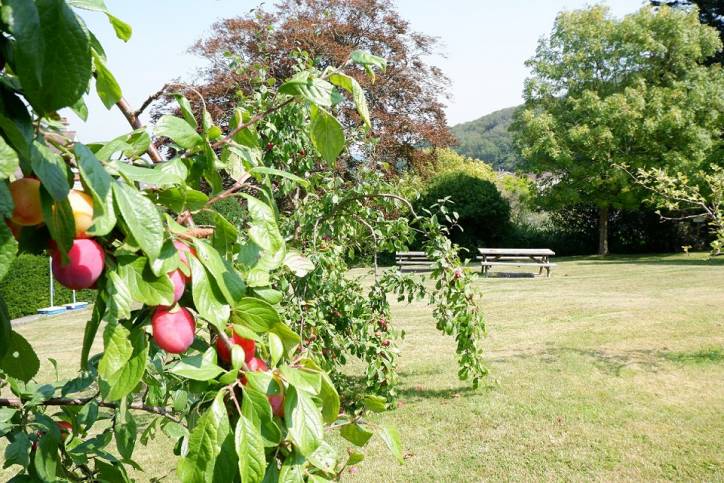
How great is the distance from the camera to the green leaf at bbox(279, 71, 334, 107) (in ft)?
2.26

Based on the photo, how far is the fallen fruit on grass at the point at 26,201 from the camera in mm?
509

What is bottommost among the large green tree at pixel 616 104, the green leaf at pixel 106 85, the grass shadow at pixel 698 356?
the grass shadow at pixel 698 356

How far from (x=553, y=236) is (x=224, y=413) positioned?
2090 cm

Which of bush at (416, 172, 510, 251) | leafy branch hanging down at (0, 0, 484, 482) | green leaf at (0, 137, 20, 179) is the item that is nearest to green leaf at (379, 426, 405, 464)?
leafy branch hanging down at (0, 0, 484, 482)

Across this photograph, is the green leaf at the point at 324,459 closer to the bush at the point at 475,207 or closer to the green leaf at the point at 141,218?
the green leaf at the point at 141,218

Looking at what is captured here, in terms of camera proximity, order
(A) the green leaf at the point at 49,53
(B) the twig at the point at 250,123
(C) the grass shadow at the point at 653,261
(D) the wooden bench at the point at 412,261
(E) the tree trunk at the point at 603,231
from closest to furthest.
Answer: (A) the green leaf at the point at 49,53 < (B) the twig at the point at 250,123 < (C) the grass shadow at the point at 653,261 < (D) the wooden bench at the point at 412,261 < (E) the tree trunk at the point at 603,231

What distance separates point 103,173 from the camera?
50 cm

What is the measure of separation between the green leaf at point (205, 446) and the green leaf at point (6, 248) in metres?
0.26

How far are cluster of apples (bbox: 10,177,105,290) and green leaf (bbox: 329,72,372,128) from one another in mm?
306

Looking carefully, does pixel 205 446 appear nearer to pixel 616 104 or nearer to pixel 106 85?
pixel 106 85

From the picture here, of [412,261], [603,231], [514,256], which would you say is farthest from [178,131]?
[603,231]

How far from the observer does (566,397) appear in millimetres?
4766

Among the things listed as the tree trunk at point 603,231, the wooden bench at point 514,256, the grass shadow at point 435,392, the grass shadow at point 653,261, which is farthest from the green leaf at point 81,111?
the tree trunk at point 603,231

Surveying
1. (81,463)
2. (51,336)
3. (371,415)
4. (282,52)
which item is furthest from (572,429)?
(282,52)
